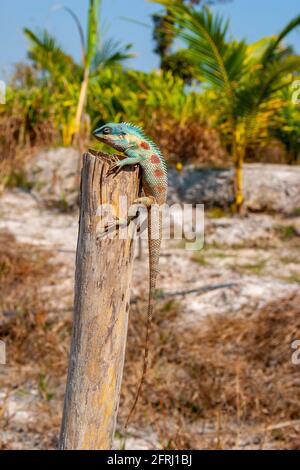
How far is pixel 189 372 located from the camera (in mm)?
3775

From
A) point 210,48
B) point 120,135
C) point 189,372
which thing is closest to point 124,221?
point 120,135

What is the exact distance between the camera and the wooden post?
5.81ft

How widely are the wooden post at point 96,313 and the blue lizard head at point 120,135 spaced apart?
0.11 metres

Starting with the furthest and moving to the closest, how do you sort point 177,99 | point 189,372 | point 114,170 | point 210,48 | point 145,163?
point 177,99 → point 210,48 → point 189,372 → point 145,163 → point 114,170

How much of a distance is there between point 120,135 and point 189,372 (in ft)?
7.26

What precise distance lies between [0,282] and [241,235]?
2.62 metres

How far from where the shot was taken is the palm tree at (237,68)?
5852mm

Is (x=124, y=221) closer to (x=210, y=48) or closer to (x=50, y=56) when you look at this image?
(x=210, y=48)

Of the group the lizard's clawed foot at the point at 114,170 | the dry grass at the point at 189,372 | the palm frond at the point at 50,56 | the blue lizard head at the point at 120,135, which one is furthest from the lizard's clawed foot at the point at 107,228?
the palm frond at the point at 50,56

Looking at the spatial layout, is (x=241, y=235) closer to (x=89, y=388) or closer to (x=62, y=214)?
(x=62, y=214)
